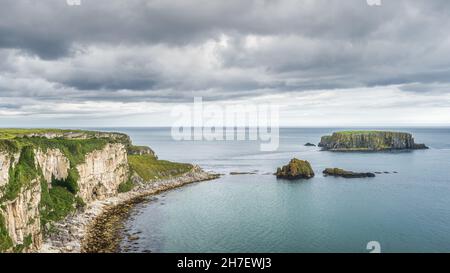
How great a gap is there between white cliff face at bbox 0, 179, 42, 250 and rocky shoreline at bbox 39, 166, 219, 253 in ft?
10.6

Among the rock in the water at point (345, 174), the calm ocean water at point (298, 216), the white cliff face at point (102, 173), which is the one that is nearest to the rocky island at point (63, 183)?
the white cliff face at point (102, 173)

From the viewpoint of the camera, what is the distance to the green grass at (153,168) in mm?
138250

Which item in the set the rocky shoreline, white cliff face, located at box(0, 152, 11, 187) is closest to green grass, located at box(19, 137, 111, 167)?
the rocky shoreline

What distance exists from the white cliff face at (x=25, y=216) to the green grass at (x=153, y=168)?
219ft

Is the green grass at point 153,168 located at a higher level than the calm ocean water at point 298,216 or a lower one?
higher

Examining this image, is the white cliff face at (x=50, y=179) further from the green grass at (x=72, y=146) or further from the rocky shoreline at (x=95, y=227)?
the rocky shoreline at (x=95, y=227)

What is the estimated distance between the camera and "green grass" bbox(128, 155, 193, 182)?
138 m

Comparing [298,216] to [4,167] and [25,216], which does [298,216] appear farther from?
[4,167]

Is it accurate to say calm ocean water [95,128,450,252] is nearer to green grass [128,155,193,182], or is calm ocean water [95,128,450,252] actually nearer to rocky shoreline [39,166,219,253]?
rocky shoreline [39,166,219,253]

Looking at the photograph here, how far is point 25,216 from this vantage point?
2464 inches
